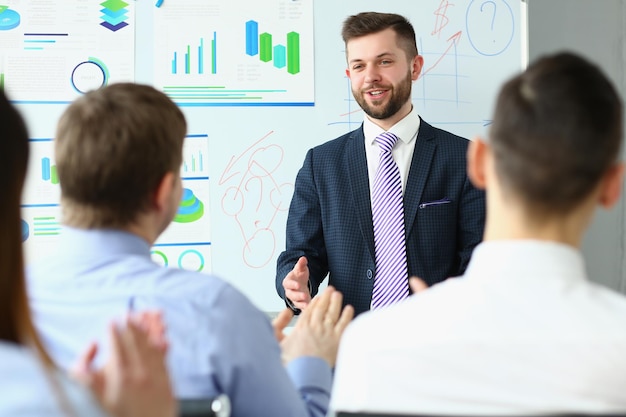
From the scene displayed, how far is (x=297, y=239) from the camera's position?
2.99 meters

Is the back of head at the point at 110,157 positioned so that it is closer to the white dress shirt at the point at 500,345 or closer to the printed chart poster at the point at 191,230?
the white dress shirt at the point at 500,345

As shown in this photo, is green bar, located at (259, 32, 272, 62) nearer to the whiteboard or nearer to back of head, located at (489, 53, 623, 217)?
the whiteboard

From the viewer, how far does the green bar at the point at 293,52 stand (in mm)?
3385

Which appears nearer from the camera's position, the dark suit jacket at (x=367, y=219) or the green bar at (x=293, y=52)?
the dark suit jacket at (x=367, y=219)

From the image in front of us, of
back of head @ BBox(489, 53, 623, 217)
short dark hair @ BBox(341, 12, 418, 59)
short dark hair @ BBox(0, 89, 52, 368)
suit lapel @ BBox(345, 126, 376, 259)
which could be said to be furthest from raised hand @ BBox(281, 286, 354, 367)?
short dark hair @ BBox(341, 12, 418, 59)

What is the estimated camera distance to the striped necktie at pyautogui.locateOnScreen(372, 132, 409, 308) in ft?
9.41

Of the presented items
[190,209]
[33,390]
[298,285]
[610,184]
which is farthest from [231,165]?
[33,390]

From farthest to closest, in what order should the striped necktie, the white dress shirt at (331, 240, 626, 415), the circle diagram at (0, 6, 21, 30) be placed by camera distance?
the circle diagram at (0, 6, 21, 30)
the striped necktie
the white dress shirt at (331, 240, 626, 415)

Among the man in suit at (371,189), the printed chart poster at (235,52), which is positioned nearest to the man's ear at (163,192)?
the man in suit at (371,189)

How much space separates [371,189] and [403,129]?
272 millimetres

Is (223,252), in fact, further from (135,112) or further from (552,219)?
(552,219)

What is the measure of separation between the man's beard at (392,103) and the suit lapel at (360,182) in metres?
0.10

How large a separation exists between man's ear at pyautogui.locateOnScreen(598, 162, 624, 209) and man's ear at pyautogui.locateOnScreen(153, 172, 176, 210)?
0.76 meters

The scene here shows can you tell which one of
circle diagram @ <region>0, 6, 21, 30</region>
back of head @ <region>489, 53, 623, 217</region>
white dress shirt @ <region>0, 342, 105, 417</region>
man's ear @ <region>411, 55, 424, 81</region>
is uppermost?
circle diagram @ <region>0, 6, 21, 30</region>
